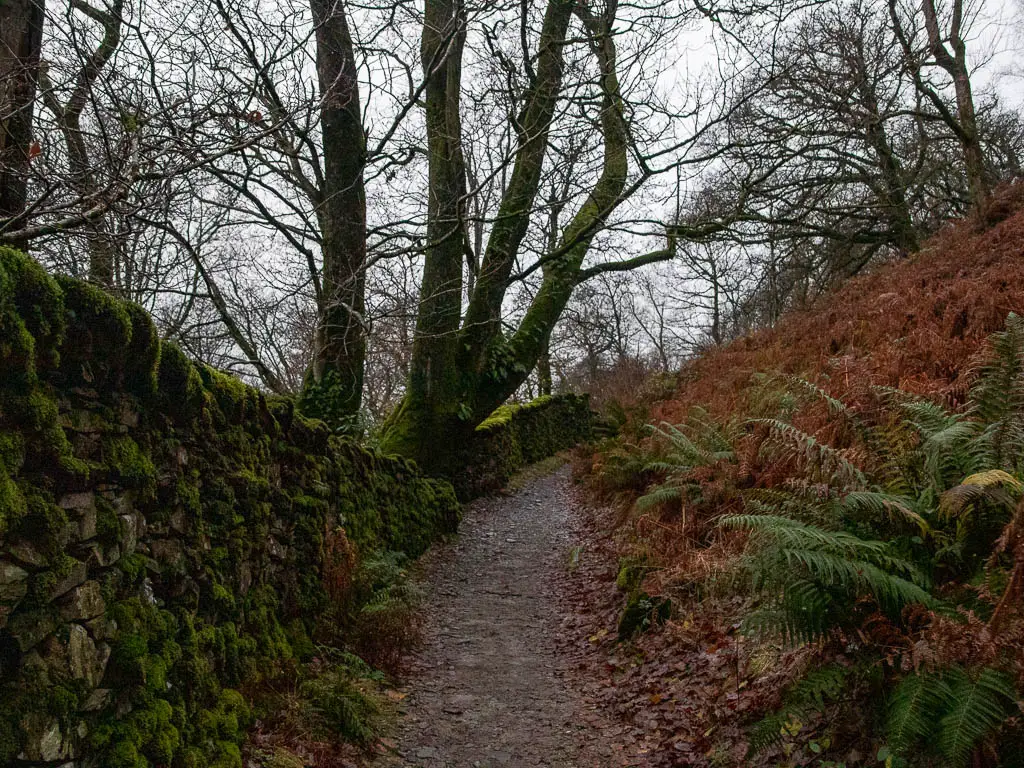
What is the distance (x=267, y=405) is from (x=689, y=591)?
3.40m

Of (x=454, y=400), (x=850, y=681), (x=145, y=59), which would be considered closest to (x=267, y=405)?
(x=145, y=59)

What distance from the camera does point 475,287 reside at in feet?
32.0

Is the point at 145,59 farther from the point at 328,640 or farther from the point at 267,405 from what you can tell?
the point at 328,640

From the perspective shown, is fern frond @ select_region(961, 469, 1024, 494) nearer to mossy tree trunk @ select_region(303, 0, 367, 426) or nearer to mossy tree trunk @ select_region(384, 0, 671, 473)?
mossy tree trunk @ select_region(384, 0, 671, 473)

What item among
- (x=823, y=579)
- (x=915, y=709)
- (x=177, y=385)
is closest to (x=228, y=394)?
(x=177, y=385)

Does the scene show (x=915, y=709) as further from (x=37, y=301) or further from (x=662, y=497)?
(x=662, y=497)

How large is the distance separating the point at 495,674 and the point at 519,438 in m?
10.2

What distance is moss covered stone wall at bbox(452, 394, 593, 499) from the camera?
453 inches

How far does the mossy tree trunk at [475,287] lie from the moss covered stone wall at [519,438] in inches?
32.9

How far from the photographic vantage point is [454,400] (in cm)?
974

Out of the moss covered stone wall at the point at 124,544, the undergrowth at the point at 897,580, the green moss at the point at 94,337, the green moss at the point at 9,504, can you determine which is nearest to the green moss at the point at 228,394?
the moss covered stone wall at the point at 124,544

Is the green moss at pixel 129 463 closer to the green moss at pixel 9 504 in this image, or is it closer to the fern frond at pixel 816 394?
the green moss at pixel 9 504

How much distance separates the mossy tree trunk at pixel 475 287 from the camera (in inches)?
348

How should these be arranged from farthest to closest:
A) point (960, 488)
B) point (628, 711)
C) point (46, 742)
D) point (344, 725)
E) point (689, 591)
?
point (689, 591) < point (628, 711) < point (344, 725) < point (960, 488) < point (46, 742)
